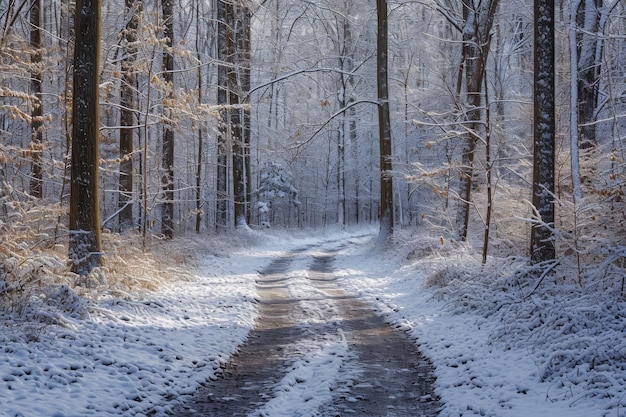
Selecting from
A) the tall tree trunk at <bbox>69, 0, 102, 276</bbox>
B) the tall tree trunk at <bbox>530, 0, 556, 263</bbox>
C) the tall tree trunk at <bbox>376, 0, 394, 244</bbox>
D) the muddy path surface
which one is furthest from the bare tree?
the tall tree trunk at <bbox>69, 0, 102, 276</bbox>

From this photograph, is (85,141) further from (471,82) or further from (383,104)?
(383,104)

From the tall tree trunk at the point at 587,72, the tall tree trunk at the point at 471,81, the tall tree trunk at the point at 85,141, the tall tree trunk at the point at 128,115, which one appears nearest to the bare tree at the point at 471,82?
the tall tree trunk at the point at 471,81

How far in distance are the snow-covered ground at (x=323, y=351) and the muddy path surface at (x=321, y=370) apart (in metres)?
0.07

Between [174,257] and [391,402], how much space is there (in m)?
9.91

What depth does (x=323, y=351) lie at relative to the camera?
287 inches

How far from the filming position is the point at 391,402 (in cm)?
555

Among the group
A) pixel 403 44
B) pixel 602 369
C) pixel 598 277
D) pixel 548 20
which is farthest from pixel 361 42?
pixel 602 369

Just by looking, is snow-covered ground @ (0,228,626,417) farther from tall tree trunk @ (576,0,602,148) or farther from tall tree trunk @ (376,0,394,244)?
tall tree trunk @ (376,0,394,244)

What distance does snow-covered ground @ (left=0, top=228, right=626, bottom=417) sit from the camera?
16.8 feet

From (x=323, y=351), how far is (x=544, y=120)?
5876 mm

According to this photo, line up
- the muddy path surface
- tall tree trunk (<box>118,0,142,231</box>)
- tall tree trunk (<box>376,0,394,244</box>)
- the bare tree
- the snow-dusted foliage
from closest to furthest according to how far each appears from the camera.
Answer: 1. the muddy path surface
2. tall tree trunk (<box>118,0,142,231</box>)
3. the bare tree
4. tall tree trunk (<box>376,0,394,244</box>)
5. the snow-dusted foliage

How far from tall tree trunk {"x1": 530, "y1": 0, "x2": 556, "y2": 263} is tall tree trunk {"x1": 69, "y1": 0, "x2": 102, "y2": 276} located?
26.7ft

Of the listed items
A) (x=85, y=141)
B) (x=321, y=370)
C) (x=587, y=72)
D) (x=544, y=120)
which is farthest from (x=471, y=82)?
(x=321, y=370)

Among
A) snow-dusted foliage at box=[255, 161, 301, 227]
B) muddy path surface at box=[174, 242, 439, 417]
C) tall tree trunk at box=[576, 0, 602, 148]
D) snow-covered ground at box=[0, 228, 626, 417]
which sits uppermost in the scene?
tall tree trunk at box=[576, 0, 602, 148]
